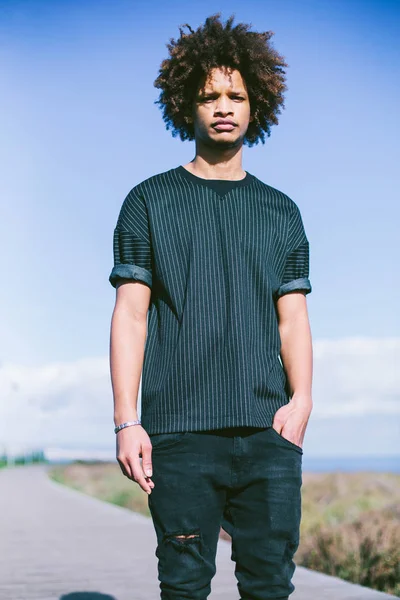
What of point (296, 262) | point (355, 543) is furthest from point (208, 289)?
point (355, 543)

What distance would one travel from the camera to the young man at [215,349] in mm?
2691

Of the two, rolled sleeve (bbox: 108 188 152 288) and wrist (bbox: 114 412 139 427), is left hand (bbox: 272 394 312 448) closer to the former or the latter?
wrist (bbox: 114 412 139 427)

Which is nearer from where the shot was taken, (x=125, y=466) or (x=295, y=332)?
(x=125, y=466)

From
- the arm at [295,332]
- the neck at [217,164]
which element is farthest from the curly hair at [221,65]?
the arm at [295,332]

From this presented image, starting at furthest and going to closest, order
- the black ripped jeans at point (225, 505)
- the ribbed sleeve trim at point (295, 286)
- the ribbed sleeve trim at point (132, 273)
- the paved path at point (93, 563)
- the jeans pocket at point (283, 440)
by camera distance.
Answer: the paved path at point (93, 563)
the ribbed sleeve trim at point (295, 286)
the ribbed sleeve trim at point (132, 273)
the jeans pocket at point (283, 440)
the black ripped jeans at point (225, 505)

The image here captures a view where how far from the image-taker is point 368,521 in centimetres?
825

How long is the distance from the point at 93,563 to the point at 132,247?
455 cm

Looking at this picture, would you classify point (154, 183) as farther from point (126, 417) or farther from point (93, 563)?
point (93, 563)

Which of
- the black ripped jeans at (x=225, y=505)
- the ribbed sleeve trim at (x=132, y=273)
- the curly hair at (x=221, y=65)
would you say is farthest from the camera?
the curly hair at (x=221, y=65)

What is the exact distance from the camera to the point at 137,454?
8.82ft

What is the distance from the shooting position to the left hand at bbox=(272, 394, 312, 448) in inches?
110

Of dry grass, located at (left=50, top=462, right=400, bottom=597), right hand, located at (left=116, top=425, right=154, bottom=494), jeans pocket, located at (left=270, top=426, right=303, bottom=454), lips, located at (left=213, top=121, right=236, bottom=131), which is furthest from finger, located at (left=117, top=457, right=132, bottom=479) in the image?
dry grass, located at (left=50, top=462, right=400, bottom=597)

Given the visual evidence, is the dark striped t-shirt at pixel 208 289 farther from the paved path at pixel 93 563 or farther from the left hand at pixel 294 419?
the paved path at pixel 93 563

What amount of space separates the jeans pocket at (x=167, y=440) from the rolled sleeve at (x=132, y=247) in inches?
20.0
